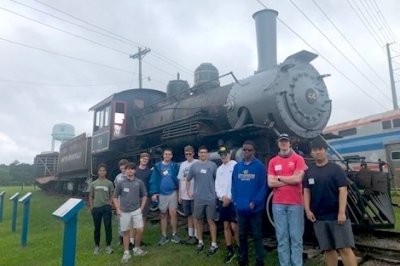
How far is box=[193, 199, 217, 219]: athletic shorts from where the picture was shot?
5904 millimetres

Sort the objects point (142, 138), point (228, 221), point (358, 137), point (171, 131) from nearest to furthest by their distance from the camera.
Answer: point (228, 221) → point (171, 131) → point (142, 138) → point (358, 137)

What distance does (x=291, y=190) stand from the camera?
444 cm

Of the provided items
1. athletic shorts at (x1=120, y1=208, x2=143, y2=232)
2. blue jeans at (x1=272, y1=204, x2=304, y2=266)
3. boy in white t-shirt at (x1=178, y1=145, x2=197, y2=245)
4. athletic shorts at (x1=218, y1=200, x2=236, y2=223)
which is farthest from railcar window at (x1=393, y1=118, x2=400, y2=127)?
athletic shorts at (x1=120, y1=208, x2=143, y2=232)

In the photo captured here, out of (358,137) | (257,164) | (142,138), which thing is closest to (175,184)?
(257,164)

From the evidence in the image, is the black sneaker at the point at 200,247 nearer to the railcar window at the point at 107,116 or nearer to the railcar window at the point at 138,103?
the railcar window at the point at 107,116

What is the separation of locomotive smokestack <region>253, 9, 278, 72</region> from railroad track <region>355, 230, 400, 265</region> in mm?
4457

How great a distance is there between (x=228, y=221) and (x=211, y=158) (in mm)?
1715

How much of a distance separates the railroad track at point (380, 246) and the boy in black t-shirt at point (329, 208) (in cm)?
113

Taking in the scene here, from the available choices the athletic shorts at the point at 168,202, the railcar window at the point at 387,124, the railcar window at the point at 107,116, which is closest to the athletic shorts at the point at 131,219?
the athletic shorts at the point at 168,202

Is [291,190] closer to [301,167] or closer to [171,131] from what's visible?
[301,167]

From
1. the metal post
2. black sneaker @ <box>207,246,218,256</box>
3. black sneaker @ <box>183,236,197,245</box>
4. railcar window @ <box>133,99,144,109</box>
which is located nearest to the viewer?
the metal post

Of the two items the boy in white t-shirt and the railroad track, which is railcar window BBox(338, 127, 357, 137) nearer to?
the railroad track

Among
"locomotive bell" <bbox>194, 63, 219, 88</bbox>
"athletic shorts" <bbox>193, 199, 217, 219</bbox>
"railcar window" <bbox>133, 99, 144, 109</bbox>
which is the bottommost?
"athletic shorts" <bbox>193, 199, 217, 219</bbox>

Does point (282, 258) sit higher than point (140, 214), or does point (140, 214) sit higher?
point (140, 214)
